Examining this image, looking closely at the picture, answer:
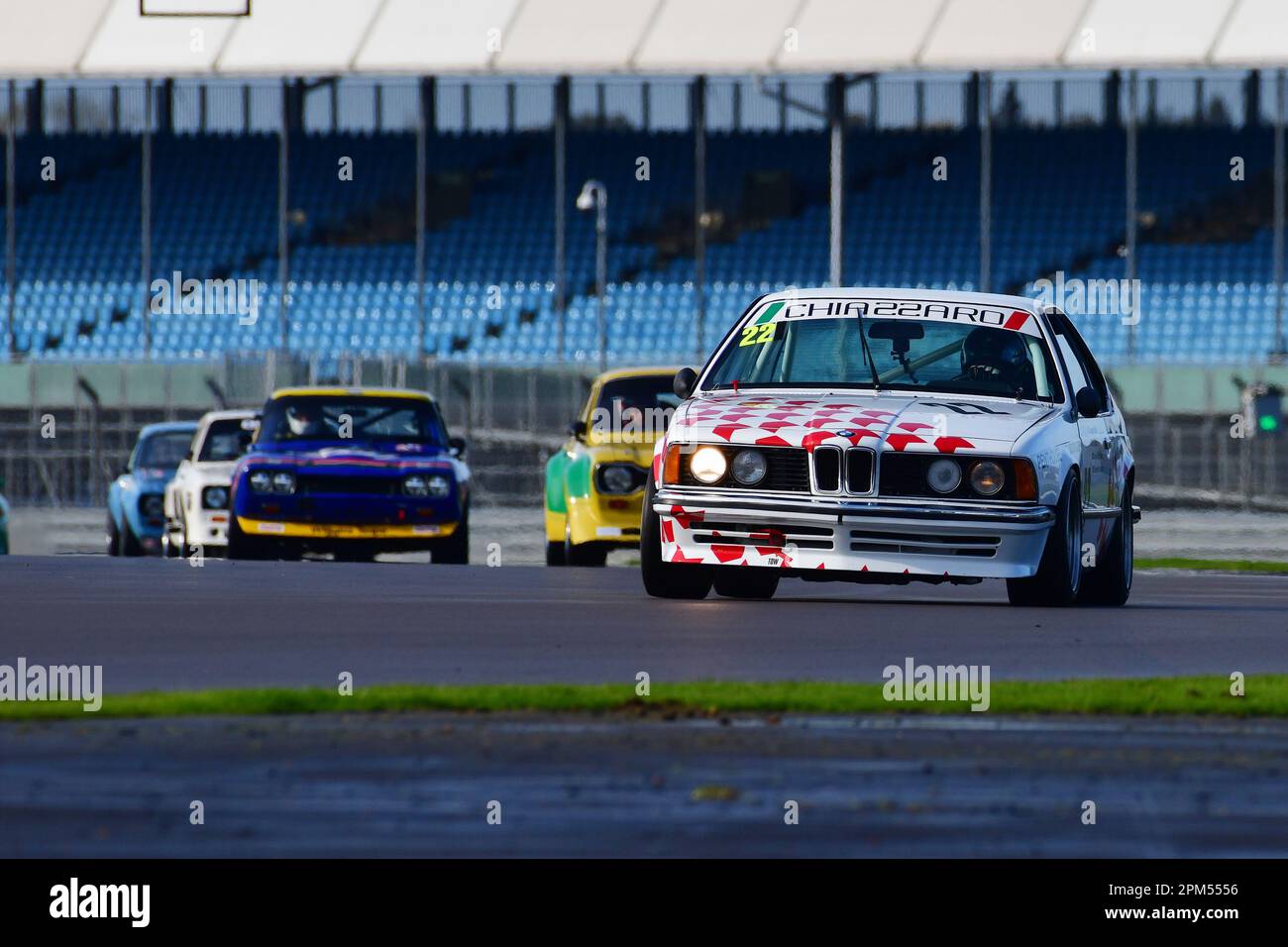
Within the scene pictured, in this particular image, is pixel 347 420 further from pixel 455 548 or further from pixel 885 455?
pixel 885 455

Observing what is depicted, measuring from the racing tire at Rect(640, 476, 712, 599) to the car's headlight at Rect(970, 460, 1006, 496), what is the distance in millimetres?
1636

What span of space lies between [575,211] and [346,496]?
104 feet

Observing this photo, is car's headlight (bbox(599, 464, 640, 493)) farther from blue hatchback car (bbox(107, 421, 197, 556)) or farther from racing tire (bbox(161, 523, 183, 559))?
blue hatchback car (bbox(107, 421, 197, 556))

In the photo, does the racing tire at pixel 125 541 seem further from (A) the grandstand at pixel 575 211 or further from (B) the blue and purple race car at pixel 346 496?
(A) the grandstand at pixel 575 211

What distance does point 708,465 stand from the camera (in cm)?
1600

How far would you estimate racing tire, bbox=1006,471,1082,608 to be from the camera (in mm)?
16188

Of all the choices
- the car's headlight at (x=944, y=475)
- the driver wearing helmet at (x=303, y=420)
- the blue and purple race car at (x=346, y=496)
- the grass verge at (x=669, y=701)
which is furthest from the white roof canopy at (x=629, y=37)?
the grass verge at (x=669, y=701)

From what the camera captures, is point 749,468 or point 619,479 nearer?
point 749,468

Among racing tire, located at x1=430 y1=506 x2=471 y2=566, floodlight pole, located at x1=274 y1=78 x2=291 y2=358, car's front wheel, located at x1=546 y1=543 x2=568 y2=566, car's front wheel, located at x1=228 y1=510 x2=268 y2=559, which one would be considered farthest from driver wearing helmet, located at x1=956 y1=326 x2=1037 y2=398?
floodlight pole, located at x1=274 y1=78 x2=291 y2=358

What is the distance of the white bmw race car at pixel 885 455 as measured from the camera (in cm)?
1584

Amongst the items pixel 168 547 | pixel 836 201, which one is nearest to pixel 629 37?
pixel 836 201

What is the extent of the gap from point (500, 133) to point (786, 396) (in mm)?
40603
